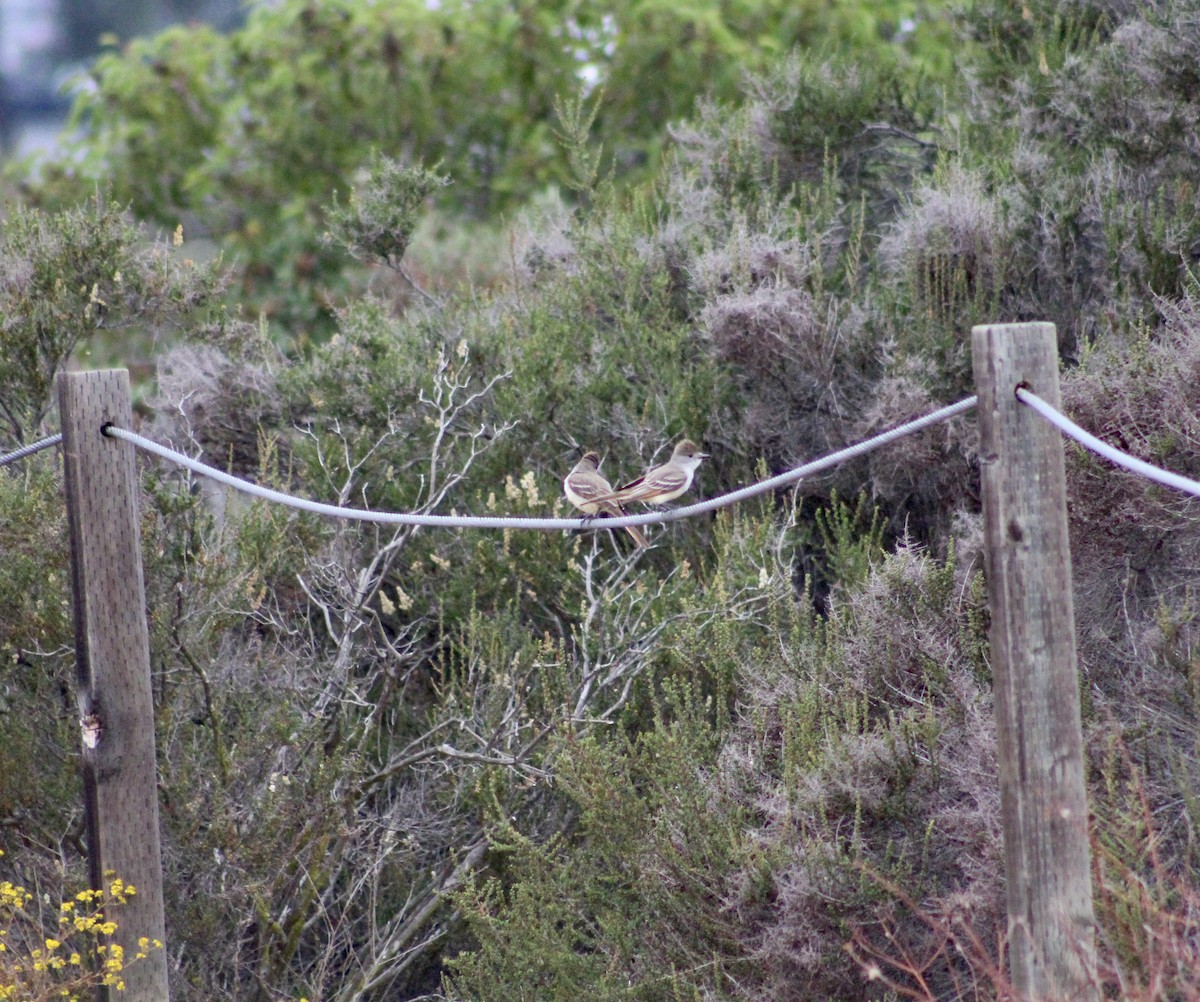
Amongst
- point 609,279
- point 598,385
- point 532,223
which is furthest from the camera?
point 532,223

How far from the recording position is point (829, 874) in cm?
425

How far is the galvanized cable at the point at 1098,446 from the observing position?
2617mm

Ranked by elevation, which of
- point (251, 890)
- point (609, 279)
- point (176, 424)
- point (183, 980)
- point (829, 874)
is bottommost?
point (183, 980)

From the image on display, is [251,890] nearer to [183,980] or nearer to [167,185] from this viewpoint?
[183,980]

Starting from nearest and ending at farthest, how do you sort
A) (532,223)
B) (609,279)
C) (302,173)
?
(609,279) → (532,223) → (302,173)

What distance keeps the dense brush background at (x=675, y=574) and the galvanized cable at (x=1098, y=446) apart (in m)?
1.00

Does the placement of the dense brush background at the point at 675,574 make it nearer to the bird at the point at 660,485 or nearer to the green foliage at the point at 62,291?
the green foliage at the point at 62,291

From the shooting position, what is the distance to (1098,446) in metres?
2.74

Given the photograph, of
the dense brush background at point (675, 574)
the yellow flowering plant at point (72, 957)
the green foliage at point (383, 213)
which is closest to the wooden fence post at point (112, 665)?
the yellow flowering plant at point (72, 957)

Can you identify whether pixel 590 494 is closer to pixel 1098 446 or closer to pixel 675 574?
pixel 675 574

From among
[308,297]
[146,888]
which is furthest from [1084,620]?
[308,297]

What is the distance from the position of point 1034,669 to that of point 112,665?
272 centimetres

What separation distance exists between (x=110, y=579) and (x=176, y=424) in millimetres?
3367

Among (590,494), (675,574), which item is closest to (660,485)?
(590,494)
